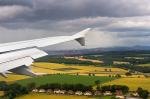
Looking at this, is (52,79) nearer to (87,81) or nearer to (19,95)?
(87,81)

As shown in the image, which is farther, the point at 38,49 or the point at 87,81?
the point at 87,81

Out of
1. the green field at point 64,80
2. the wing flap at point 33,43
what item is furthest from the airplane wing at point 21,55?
the green field at point 64,80

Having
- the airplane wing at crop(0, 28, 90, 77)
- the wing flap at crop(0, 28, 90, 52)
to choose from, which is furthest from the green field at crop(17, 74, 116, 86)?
the airplane wing at crop(0, 28, 90, 77)

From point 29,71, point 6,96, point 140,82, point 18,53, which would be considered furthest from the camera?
point 140,82

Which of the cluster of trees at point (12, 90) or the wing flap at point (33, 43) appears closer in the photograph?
the wing flap at point (33, 43)

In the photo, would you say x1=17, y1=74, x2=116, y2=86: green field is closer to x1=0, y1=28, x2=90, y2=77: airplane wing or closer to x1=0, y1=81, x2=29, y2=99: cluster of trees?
x1=0, y1=81, x2=29, y2=99: cluster of trees

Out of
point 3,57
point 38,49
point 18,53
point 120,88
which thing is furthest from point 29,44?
point 120,88

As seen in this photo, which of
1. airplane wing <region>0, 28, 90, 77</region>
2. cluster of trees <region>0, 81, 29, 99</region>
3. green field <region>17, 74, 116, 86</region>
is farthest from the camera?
green field <region>17, 74, 116, 86</region>

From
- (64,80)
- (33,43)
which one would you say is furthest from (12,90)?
(33,43)

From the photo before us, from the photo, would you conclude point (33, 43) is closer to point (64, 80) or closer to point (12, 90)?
point (12, 90)

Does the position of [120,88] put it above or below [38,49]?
below

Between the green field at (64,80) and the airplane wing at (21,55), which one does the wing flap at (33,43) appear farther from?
the green field at (64,80)
